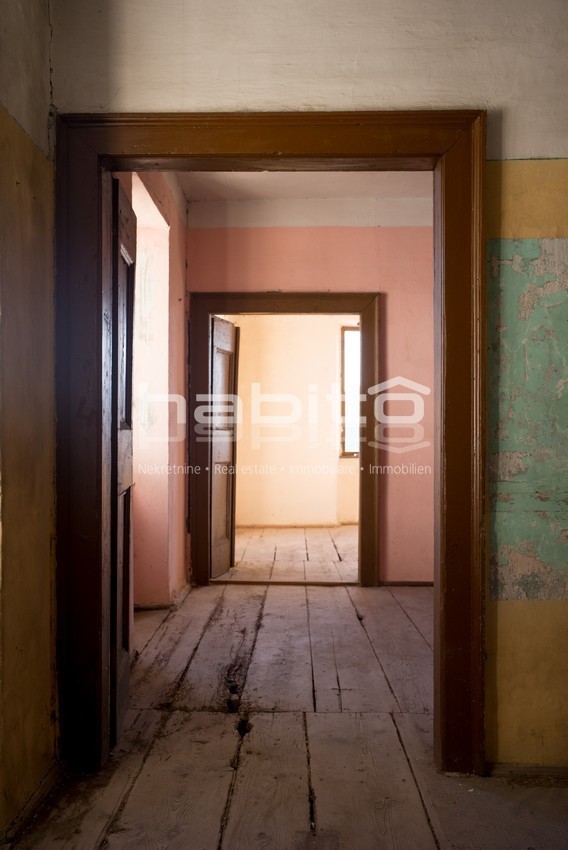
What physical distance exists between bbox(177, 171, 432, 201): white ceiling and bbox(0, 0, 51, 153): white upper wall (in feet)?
7.94

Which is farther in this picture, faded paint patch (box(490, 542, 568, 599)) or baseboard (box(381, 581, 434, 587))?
baseboard (box(381, 581, 434, 587))

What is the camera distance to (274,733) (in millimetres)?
2488

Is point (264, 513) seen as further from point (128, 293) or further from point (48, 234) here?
point (48, 234)

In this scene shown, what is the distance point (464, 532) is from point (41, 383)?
4.64 feet

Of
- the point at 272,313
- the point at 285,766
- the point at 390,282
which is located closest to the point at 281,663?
the point at 285,766

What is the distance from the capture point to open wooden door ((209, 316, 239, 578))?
5.04 meters

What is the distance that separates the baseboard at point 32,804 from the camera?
1773 mm

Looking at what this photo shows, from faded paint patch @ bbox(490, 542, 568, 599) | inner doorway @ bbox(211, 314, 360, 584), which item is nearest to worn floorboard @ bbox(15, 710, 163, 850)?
faded paint patch @ bbox(490, 542, 568, 599)

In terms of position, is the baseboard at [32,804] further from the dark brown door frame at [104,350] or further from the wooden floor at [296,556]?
the wooden floor at [296,556]

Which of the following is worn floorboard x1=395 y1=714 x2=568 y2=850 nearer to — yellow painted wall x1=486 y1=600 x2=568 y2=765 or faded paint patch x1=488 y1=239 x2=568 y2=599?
yellow painted wall x1=486 y1=600 x2=568 y2=765

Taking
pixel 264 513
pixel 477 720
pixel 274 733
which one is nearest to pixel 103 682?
pixel 274 733

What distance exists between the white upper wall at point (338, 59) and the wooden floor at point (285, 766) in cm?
205

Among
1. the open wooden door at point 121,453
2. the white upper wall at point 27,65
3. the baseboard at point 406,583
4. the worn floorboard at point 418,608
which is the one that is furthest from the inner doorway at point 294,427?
the white upper wall at point 27,65

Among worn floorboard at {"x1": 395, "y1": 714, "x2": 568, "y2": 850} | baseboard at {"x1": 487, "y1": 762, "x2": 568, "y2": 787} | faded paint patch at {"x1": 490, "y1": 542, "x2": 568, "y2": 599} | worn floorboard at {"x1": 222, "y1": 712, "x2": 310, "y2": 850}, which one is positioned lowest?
worn floorboard at {"x1": 222, "y1": 712, "x2": 310, "y2": 850}
